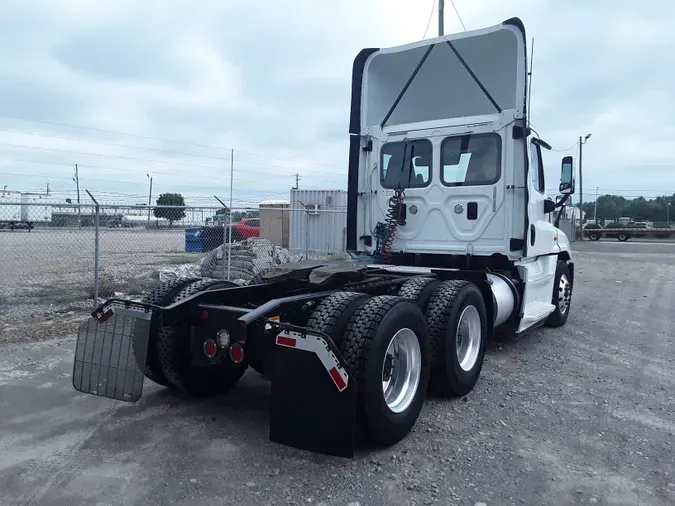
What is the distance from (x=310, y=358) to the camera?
3635 millimetres

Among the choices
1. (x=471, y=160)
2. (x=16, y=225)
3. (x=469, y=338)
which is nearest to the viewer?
(x=469, y=338)

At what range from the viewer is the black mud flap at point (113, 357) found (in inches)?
173

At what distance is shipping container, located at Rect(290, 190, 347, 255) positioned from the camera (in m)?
16.7

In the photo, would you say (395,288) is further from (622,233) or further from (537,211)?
(622,233)

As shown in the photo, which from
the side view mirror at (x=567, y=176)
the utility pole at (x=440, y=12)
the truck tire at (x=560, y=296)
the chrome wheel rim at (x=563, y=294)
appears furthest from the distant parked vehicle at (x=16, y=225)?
the utility pole at (x=440, y=12)

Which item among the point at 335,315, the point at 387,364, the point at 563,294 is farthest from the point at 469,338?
the point at 563,294

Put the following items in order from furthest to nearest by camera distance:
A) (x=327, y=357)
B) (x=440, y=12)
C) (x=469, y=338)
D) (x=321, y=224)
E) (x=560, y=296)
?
(x=321, y=224), (x=440, y=12), (x=560, y=296), (x=469, y=338), (x=327, y=357)

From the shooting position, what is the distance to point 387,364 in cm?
430

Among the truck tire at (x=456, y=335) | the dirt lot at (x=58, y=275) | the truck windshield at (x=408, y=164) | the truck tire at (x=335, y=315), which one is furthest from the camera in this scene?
the dirt lot at (x=58, y=275)

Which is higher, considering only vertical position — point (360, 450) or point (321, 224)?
point (321, 224)

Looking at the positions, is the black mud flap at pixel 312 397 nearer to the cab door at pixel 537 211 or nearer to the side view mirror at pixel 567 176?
the cab door at pixel 537 211

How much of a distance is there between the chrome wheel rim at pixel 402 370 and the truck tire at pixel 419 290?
0.76m

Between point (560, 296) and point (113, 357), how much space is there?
6682mm

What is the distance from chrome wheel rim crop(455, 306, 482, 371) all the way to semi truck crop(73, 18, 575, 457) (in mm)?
17
